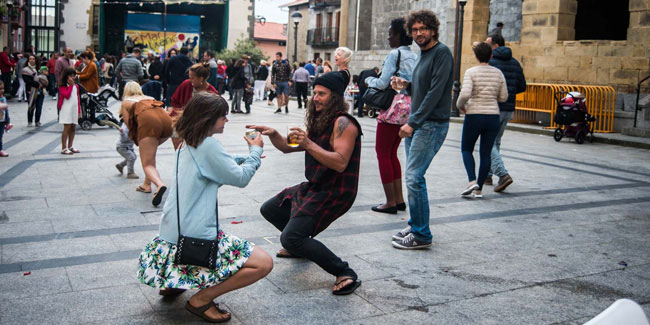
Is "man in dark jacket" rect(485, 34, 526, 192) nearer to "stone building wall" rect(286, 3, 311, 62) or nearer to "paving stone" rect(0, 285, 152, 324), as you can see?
"paving stone" rect(0, 285, 152, 324)

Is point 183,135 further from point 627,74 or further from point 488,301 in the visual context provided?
point 627,74

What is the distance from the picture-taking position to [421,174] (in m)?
4.99

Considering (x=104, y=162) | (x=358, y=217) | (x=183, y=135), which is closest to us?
(x=183, y=135)

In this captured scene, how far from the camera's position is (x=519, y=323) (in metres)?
3.51

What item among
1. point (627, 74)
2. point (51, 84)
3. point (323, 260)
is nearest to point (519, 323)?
point (323, 260)

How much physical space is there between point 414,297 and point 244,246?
1142 millimetres

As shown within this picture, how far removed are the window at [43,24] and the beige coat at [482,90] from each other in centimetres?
4412

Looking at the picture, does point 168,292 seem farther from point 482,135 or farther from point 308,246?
point 482,135

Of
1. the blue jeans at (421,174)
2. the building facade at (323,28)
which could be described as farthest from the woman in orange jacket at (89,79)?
the building facade at (323,28)

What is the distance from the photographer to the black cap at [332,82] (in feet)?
13.4

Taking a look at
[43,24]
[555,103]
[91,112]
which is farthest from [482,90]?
[43,24]

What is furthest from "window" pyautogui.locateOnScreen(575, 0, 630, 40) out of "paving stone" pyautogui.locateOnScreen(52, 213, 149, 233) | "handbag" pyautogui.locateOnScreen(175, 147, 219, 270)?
"handbag" pyautogui.locateOnScreen(175, 147, 219, 270)

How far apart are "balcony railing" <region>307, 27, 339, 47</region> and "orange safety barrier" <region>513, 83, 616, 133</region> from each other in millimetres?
30545

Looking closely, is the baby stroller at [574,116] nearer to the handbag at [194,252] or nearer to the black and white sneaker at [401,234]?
the black and white sneaker at [401,234]
